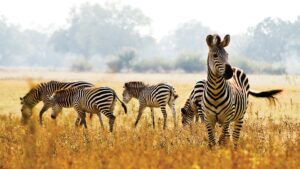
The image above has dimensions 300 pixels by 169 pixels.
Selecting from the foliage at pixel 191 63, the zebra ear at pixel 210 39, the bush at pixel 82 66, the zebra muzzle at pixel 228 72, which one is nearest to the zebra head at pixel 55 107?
the zebra ear at pixel 210 39

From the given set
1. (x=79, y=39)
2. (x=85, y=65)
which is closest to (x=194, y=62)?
(x=85, y=65)

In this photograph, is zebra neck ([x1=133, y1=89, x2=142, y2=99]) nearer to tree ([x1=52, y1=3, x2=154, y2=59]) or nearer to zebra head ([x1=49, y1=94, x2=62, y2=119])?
zebra head ([x1=49, y1=94, x2=62, y2=119])

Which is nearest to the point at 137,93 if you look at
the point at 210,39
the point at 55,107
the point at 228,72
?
the point at 55,107

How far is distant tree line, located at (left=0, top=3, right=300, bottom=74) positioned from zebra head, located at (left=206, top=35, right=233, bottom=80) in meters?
89.2

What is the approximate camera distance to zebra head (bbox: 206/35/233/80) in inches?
350

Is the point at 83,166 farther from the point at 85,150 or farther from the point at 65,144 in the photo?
the point at 65,144

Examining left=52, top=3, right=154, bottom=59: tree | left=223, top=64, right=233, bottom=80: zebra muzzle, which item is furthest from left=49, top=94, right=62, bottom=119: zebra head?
left=52, top=3, right=154, bottom=59: tree

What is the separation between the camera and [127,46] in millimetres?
132750

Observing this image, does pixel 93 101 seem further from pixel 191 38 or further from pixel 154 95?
pixel 191 38

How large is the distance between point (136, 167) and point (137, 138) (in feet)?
13.9

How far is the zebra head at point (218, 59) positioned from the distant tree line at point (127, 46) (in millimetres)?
89176

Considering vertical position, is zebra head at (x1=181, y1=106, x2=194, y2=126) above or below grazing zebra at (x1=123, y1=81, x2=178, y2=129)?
below

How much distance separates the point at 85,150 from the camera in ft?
31.8

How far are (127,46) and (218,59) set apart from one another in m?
124
